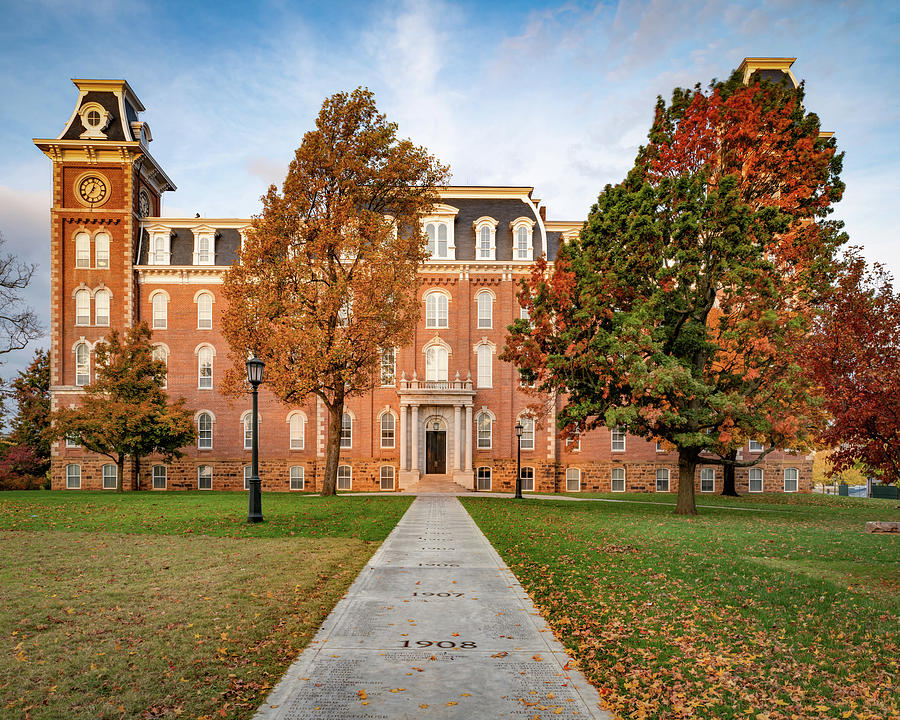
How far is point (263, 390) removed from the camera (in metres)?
39.2

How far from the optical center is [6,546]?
41.1 feet

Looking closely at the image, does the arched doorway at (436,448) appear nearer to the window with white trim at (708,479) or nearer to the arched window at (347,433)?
the arched window at (347,433)

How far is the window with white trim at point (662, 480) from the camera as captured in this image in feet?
128

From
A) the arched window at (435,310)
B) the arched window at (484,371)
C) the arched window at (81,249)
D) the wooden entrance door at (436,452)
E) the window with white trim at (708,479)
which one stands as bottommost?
the window with white trim at (708,479)

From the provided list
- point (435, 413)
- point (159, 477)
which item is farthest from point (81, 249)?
point (435, 413)

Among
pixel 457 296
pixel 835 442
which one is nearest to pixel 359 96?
pixel 457 296

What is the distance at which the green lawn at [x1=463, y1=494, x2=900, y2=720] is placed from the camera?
219 inches

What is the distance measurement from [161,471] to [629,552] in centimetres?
3373

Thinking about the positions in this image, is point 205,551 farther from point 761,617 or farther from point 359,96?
point 359,96

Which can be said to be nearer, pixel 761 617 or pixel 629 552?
pixel 761 617

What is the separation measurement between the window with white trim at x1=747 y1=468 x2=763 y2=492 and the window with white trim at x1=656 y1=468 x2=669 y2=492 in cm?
496

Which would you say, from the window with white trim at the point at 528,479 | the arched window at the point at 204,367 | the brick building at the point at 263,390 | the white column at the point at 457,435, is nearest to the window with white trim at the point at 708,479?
the brick building at the point at 263,390

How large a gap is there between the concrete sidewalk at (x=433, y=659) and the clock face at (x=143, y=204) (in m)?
37.7

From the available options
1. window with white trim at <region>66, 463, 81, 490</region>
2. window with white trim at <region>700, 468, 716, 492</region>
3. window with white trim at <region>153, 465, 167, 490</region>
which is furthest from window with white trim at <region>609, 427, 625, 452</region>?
window with white trim at <region>66, 463, 81, 490</region>
